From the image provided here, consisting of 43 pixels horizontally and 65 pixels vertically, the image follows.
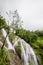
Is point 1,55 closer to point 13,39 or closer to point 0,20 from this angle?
point 13,39

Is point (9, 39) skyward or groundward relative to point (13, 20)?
groundward

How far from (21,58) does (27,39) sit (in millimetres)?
6773

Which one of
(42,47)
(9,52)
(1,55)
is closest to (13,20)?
(1,55)

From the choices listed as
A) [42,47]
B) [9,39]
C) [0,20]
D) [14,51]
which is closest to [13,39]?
[9,39]

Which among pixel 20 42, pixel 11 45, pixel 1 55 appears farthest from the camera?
pixel 20 42

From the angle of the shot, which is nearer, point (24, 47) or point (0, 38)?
point (0, 38)

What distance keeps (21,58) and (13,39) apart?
6.02 ft

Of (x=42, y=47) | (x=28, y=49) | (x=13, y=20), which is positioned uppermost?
(x=13, y=20)

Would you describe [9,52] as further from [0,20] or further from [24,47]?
[0,20]

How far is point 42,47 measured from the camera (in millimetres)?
27859

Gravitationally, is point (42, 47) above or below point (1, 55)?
below

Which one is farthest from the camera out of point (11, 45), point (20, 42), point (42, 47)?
point (42, 47)

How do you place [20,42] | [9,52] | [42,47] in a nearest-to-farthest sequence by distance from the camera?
[9,52]
[20,42]
[42,47]

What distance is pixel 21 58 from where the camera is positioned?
19.5 meters
